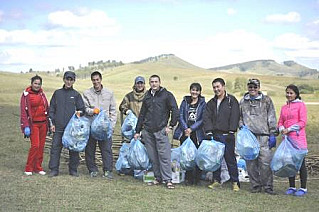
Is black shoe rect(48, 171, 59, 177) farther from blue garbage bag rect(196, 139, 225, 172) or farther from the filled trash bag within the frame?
blue garbage bag rect(196, 139, 225, 172)

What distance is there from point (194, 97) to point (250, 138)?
1.02 meters

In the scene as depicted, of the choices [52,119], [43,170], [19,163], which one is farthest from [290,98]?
[19,163]

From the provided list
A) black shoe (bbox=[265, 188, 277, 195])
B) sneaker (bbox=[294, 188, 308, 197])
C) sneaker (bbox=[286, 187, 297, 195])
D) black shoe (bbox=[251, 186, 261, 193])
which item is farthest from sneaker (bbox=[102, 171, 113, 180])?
sneaker (bbox=[294, 188, 308, 197])

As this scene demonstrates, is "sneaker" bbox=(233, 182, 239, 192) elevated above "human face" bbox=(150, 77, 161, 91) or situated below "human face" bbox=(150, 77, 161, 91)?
below

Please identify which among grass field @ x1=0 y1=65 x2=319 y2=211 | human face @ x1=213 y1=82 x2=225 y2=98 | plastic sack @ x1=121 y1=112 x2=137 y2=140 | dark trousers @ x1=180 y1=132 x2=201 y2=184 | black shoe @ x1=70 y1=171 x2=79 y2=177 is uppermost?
human face @ x1=213 y1=82 x2=225 y2=98

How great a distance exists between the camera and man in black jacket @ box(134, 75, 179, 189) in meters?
6.47

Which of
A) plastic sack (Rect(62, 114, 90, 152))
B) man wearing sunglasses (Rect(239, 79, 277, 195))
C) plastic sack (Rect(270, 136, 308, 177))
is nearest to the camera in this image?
plastic sack (Rect(270, 136, 308, 177))

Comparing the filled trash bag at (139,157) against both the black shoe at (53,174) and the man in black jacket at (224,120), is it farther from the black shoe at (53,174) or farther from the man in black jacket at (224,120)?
the black shoe at (53,174)

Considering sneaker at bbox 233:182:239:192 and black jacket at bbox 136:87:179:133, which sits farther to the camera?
black jacket at bbox 136:87:179:133

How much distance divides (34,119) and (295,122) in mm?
3812

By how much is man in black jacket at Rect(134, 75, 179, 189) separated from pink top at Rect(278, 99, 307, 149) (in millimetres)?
1510

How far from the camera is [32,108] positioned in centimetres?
700

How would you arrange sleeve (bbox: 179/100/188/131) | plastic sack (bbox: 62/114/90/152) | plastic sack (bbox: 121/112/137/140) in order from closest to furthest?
sleeve (bbox: 179/100/188/131) < plastic sack (bbox: 62/114/90/152) < plastic sack (bbox: 121/112/137/140)

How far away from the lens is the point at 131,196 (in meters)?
5.83
